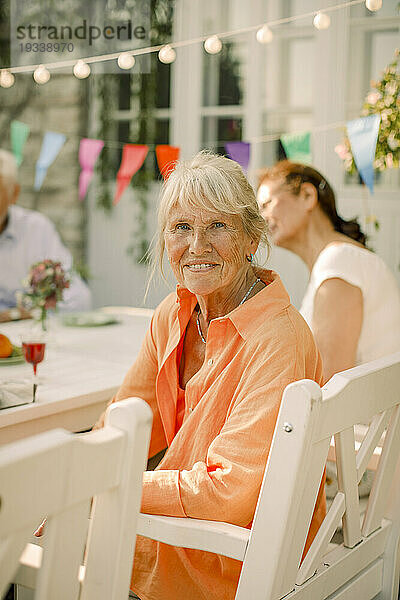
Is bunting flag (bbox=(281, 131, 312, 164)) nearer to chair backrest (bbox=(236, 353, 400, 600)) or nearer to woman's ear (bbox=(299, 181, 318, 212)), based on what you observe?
woman's ear (bbox=(299, 181, 318, 212))

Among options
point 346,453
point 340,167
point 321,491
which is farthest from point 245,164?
point 346,453

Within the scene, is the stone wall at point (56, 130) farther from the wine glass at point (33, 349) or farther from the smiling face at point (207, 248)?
the smiling face at point (207, 248)

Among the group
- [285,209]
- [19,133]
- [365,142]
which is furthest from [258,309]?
[19,133]

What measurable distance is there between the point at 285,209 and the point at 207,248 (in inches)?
44.6

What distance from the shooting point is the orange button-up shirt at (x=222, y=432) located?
1305mm

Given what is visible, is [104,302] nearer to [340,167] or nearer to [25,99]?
[25,99]

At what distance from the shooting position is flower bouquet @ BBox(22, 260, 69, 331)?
103 inches

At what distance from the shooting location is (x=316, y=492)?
3.82 feet

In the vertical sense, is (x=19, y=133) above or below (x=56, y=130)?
below

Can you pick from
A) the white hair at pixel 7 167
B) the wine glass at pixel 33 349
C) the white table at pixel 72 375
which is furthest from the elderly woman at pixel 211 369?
the white hair at pixel 7 167

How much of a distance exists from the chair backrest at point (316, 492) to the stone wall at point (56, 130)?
4.65 metres

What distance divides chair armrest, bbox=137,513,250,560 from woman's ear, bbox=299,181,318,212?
1639 mm

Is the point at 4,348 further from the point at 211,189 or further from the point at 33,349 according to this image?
the point at 211,189

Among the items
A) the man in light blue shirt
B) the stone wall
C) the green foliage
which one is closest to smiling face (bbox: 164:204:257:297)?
the man in light blue shirt
